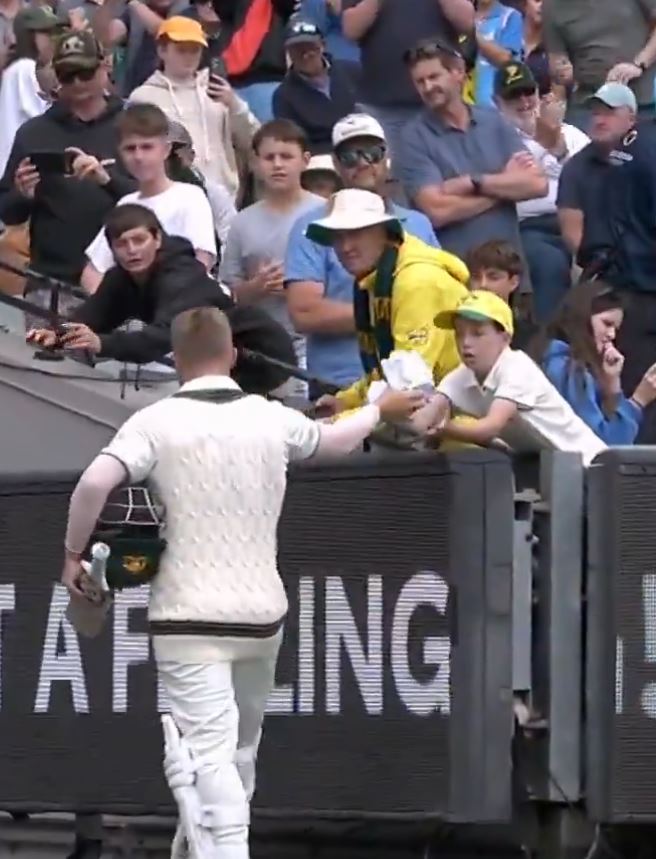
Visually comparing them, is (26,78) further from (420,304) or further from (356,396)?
(420,304)

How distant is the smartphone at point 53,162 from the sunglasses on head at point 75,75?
1.29ft

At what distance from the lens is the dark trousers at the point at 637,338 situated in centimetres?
1248

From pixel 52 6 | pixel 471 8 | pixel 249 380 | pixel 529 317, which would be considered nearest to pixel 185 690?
pixel 249 380

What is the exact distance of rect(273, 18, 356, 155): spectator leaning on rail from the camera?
14836 millimetres

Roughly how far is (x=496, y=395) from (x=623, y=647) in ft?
3.86

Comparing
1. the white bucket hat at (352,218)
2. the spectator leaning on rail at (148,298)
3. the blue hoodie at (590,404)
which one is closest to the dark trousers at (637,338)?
the blue hoodie at (590,404)

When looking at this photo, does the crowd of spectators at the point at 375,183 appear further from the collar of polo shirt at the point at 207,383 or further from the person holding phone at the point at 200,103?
the collar of polo shirt at the point at 207,383

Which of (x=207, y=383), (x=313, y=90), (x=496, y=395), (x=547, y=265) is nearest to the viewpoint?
(x=207, y=383)

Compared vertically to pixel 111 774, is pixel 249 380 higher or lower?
higher

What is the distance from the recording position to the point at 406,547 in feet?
26.2

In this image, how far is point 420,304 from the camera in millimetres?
8539

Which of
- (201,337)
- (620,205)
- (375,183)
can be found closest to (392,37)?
(620,205)

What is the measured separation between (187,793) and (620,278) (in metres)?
6.26

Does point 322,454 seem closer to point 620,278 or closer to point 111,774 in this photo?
point 111,774
